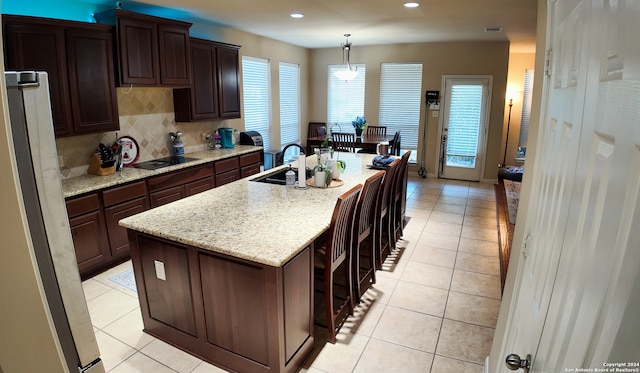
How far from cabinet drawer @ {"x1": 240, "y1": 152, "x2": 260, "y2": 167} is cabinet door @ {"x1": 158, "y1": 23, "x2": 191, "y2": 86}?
4.18 feet

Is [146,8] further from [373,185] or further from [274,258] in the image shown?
[274,258]

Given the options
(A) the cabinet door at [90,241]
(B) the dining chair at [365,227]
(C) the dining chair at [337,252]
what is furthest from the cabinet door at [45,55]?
(B) the dining chair at [365,227]

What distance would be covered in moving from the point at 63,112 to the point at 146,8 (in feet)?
5.38

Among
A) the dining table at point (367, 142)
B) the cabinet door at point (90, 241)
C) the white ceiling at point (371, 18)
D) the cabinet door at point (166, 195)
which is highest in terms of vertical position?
the white ceiling at point (371, 18)

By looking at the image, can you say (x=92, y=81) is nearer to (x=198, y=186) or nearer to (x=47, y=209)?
(x=198, y=186)

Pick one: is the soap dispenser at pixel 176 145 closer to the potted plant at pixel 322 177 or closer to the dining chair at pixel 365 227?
the potted plant at pixel 322 177

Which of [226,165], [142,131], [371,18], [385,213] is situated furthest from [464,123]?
[142,131]

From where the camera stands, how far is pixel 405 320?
2.82 m

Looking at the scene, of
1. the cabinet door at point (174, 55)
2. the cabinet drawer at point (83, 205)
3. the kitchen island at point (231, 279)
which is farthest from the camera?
the cabinet door at point (174, 55)

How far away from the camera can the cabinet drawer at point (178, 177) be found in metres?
3.94

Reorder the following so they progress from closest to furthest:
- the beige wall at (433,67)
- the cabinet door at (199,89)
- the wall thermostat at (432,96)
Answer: the cabinet door at (199,89) → the beige wall at (433,67) → the wall thermostat at (432,96)

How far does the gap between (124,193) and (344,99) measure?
211 inches

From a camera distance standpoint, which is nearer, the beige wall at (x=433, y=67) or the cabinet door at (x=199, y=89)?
the cabinet door at (x=199, y=89)

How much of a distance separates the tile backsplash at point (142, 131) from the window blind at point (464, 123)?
4805mm
